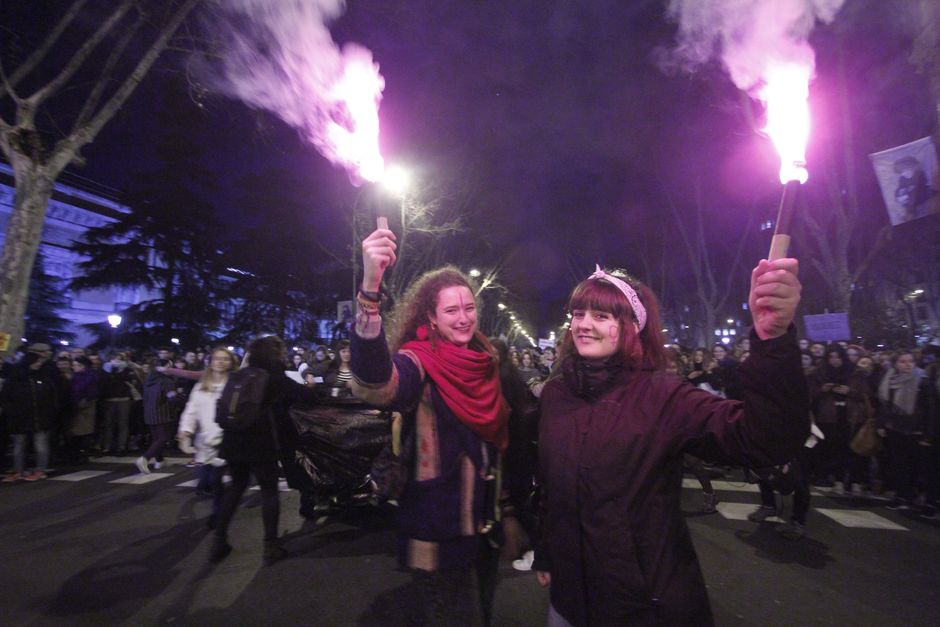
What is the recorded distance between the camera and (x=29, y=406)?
28.2 ft

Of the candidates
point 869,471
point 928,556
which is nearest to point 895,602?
point 928,556

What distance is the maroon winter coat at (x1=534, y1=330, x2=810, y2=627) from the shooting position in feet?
5.05

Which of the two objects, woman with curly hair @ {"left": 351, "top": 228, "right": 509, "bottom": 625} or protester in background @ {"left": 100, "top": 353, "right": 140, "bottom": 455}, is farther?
protester in background @ {"left": 100, "top": 353, "right": 140, "bottom": 455}

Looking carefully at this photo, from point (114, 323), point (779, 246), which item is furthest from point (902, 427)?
point (114, 323)

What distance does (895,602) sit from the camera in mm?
4281

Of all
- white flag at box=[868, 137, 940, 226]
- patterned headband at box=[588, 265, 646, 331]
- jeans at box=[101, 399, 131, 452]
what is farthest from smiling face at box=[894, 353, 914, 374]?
jeans at box=[101, 399, 131, 452]

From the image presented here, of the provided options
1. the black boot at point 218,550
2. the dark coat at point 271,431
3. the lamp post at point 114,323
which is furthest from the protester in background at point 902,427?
the lamp post at point 114,323

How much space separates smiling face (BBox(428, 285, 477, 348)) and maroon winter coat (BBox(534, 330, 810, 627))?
28.9 inches

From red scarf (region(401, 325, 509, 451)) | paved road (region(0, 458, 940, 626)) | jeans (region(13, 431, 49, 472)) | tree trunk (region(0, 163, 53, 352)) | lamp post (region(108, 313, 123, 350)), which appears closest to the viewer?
red scarf (region(401, 325, 509, 451))

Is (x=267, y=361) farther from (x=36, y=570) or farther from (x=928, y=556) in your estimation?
(x=928, y=556)

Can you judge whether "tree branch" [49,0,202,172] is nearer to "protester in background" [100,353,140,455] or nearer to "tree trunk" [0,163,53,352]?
"tree trunk" [0,163,53,352]

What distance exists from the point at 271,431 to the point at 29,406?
6597 mm

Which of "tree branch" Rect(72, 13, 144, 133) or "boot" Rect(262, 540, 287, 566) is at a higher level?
"tree branch" Rect(72, 13, 144, 133)

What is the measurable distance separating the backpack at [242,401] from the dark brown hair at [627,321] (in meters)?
3.84
